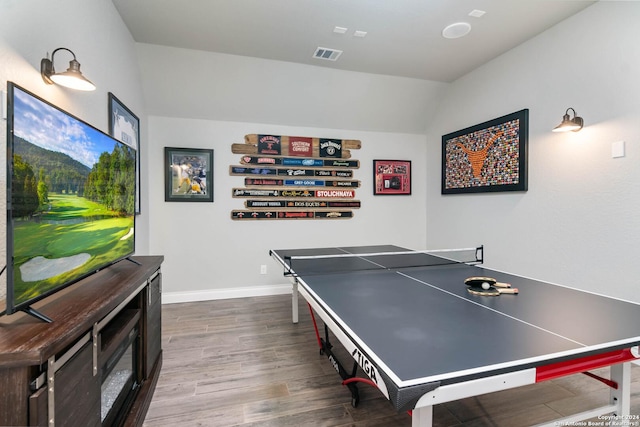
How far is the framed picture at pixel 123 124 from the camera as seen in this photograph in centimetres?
254

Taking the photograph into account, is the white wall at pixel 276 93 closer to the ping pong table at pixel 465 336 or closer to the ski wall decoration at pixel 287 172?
the ski wall decoration at pixel 287 172

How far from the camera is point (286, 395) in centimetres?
195

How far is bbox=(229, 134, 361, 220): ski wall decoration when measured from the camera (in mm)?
4082

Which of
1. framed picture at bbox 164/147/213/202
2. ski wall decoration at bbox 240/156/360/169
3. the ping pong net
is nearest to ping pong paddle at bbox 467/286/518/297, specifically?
the ping pong net

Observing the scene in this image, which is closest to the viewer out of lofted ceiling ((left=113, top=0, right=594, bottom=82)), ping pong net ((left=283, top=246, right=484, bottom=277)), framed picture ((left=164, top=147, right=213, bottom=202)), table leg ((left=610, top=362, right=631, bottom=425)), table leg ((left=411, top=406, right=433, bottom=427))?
table leg ((left=411, top=406, right=433, bottom=427))

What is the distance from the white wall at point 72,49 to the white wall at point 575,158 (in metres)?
3.84

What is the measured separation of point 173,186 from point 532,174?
4067 millimetres

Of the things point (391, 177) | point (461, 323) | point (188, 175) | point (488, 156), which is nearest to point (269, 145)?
point (188, 175)

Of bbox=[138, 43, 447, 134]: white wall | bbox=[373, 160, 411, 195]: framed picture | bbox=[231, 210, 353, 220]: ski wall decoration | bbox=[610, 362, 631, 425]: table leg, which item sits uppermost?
bbox=[138, 43, 447, 134]: white wall

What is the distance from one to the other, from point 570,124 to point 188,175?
4.01m

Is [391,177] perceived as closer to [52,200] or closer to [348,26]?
[348,26]

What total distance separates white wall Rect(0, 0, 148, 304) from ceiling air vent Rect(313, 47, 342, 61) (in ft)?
6.04

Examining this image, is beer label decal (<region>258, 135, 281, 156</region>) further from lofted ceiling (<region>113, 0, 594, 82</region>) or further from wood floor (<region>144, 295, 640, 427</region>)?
wood floor (<region>144, 295, 640, 427</region>)

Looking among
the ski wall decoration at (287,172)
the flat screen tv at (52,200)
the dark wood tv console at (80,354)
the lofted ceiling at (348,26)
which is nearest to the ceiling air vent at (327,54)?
the lofted ceiling at (348,26)
